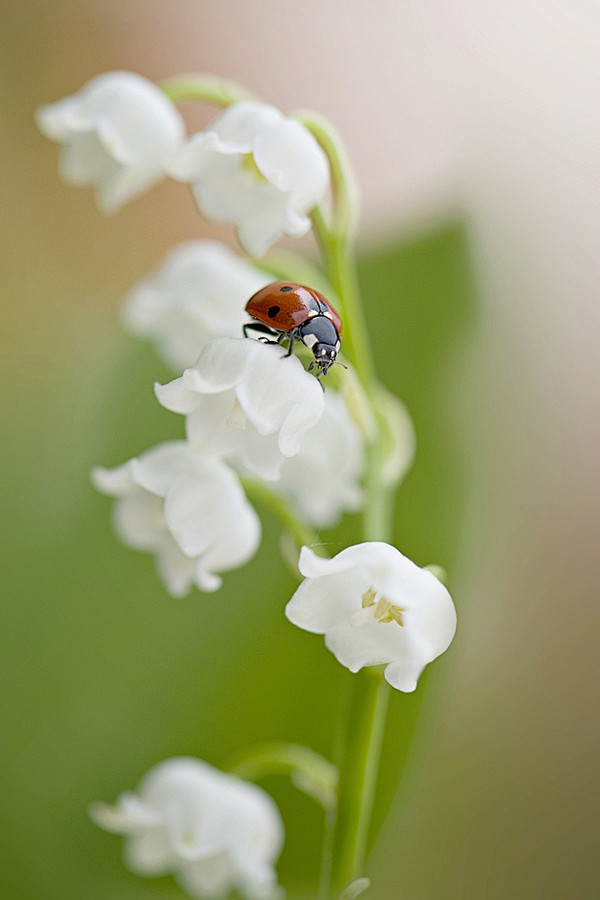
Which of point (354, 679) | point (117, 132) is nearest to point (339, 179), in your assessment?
point (117, 132)

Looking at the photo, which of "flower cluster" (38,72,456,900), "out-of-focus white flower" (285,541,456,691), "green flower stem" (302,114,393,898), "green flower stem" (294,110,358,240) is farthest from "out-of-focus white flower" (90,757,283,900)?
"green flower stem" (294,110,358,240)

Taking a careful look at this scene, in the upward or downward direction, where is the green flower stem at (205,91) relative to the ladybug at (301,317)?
upward

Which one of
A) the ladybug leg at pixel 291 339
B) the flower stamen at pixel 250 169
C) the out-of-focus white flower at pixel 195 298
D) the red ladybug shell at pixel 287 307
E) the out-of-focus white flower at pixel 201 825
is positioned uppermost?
the flower stamen at pixel 250 169

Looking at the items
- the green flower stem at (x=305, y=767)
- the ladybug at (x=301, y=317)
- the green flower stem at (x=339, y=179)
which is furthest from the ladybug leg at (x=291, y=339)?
the green flower stem at (x=305, y=767)

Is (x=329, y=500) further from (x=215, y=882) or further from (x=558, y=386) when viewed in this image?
(x=558, y=386)

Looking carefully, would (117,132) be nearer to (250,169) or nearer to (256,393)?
(250,169)

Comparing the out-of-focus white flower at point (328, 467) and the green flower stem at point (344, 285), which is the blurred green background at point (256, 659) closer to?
the out-of-focus white flower at point (328, 467)

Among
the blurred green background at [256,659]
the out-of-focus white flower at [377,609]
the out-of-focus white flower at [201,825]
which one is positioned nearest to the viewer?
the out-of-focus white flower at [377,609]

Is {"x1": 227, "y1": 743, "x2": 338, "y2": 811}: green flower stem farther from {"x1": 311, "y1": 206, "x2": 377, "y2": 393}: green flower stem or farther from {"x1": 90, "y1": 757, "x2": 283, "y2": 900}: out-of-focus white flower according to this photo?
{"x1": 311, "y1": 206, "x2": 377, "y2": 393}: green flower stem
